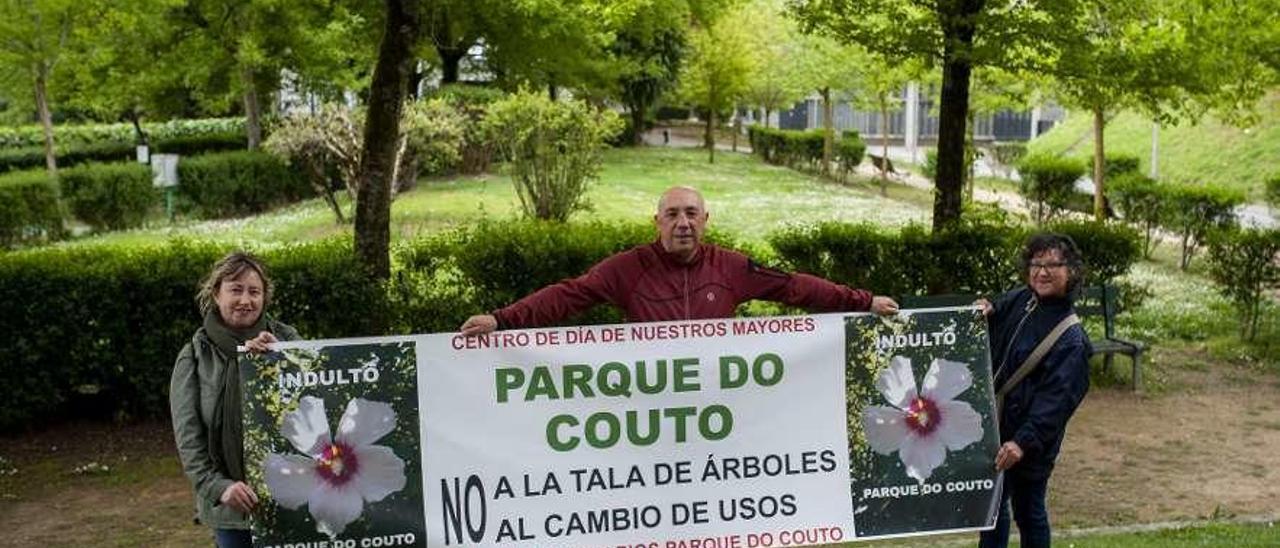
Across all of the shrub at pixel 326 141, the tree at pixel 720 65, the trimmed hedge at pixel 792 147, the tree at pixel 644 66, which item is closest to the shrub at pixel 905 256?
the shrub at pixel 326 141

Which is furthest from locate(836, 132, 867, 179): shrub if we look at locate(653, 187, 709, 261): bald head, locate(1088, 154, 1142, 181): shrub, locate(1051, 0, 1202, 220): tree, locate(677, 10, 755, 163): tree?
locate(653, 187, 709, 261): bald head

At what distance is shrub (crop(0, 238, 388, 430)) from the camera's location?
30.2 feet

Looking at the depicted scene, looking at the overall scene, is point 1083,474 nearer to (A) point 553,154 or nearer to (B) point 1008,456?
(B) point 1008,456

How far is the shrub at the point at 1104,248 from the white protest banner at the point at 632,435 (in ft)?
23.4

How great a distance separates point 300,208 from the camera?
2720cm

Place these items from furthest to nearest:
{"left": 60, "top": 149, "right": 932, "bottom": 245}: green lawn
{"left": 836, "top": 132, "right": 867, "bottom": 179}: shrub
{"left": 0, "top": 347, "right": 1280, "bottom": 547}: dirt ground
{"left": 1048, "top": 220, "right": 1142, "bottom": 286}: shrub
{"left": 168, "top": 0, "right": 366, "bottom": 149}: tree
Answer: {"left": 836, "top": 132, "right": 867, "bottom": 179}: shrub
{"left": 60, "top": 149, "right": 932, "bottom": 245}: green lawn
{"left": 168, "top": 0, "right": 366, "bottom": 149}: tree
{"left": 1048, "top": 220, "right": 1142, "bottom": 286}: shrub
{"left": 0, "top": 347, "right": 1280, "bottom": 547}: dirt ground

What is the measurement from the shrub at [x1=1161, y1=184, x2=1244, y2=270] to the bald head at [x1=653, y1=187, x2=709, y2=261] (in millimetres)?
17819

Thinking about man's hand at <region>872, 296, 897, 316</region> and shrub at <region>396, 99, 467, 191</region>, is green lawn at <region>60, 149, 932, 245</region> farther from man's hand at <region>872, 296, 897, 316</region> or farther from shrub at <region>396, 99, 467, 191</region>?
man's hand at <region>872, 296, 897, 316</region>

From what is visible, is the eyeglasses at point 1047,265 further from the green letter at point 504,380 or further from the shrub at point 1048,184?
the shrub at point 1048,184

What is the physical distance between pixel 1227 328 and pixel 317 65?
56.6 feet

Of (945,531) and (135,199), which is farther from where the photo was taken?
(135,199)

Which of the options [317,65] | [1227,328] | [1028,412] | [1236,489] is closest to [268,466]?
[1028,412]

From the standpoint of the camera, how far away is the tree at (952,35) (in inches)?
442

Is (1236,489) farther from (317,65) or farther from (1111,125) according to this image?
(1111,125)
